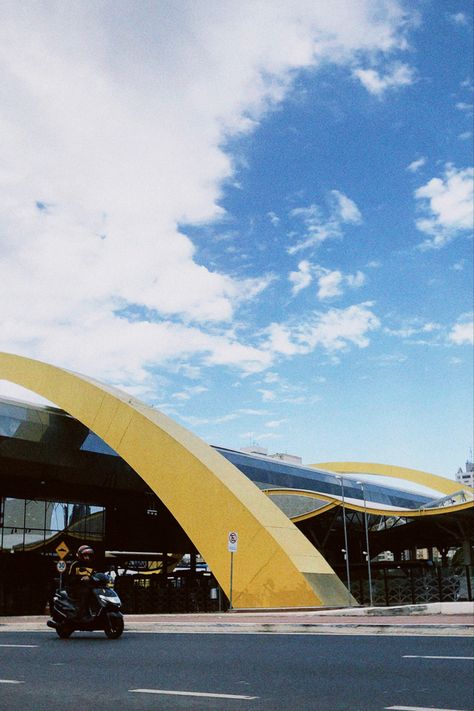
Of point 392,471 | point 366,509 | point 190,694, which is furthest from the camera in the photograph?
point 392,471

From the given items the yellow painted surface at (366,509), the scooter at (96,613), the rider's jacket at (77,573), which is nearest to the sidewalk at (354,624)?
the scooter at (96,613)

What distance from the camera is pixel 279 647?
1048 cm

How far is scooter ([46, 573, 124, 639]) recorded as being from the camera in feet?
43.5

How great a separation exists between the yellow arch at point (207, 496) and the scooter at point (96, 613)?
32.3ft

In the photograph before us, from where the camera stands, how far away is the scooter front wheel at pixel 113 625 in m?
13.3

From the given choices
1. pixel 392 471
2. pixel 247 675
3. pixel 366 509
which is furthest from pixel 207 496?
pixel 392 471

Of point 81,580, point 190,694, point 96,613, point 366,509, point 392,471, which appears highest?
point 392,471

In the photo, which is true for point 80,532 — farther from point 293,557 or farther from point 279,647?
point 279,647

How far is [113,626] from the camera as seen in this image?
13.3m

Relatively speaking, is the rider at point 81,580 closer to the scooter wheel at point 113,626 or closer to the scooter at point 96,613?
the scooter at point 96,613

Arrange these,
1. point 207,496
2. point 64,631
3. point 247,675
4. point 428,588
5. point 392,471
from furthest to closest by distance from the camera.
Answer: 1. point 392,471
2. point 428,588
3. point 207,496
4. point 64,631
5. point 247,675

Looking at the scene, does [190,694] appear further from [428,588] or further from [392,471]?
[392,471]

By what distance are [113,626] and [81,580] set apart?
3.22 feet

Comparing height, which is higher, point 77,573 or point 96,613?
point 77,573
